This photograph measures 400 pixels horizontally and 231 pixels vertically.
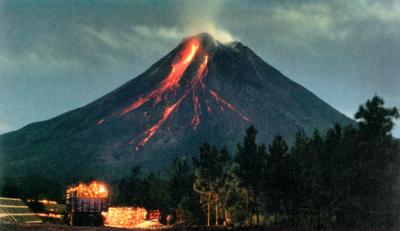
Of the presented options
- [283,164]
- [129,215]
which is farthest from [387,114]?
[129,215]

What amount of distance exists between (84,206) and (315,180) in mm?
32946

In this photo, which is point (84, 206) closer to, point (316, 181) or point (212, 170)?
point (212, 170)

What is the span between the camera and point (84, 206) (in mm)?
70500

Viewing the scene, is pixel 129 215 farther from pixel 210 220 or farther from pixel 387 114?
pixel 387 114

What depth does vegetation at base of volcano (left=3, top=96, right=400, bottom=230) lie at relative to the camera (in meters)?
45.7

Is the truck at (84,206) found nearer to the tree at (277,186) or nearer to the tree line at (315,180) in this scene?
the tree line at (315,180)

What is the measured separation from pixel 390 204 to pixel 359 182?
11.9ft

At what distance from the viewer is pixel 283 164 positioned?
5666 cm

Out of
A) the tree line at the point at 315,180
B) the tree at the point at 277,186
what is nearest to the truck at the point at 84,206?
the tree line at the point at 315,180

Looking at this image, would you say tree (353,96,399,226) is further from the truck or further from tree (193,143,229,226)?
the truck

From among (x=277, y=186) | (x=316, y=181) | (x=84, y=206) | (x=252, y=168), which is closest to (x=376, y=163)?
(x=316, y=181)

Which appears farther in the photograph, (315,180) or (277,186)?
(277,186)

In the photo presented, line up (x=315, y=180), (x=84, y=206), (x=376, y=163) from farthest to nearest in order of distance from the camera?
(x=84, y=206) → (x=315, y=180) → (x=376, y=163)

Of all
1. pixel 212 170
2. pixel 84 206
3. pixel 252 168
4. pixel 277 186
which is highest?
pixel 212 170
